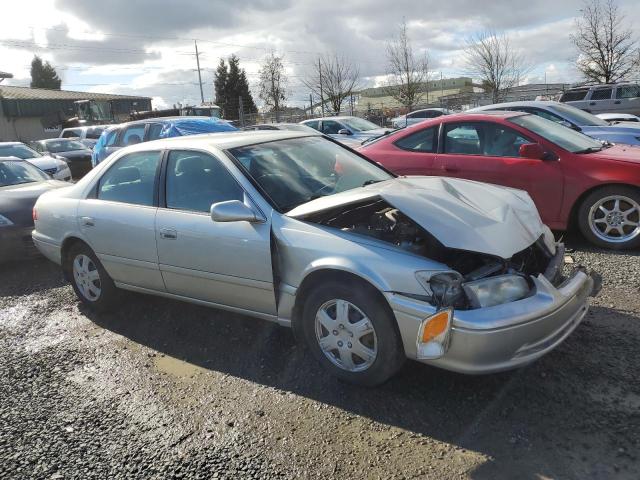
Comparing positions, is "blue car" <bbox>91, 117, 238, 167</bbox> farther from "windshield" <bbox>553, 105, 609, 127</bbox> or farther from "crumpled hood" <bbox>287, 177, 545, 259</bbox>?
"crumpled hood" <bbox>287, 177, 545, 259</bbox>

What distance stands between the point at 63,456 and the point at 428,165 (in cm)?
492

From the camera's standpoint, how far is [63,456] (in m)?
2.97

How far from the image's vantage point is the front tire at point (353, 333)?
122 inches

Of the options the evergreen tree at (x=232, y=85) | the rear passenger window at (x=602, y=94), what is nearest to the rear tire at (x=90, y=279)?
the rear passenger window at (x=602, y=94)

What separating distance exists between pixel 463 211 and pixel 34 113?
150ft

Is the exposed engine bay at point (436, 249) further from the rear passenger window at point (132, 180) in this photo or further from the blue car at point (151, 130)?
the blue car at point (151, 130)

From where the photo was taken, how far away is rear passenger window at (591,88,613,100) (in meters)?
21.0

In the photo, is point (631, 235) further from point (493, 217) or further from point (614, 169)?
point (493, 217)

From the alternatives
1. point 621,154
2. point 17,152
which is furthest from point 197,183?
point 17,152

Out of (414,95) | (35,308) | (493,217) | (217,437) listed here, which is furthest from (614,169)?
(414,95)

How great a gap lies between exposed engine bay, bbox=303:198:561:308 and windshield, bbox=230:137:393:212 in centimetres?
38

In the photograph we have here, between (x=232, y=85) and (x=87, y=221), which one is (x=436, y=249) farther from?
(x=232, y=85)

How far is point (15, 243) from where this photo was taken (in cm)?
656

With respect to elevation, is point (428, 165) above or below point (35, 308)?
above
